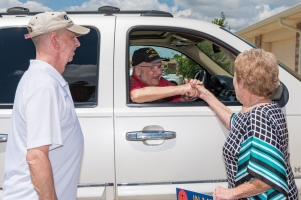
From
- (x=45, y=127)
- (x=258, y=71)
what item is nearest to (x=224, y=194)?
(x=258, y=71)

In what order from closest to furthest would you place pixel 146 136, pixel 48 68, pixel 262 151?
pixel 48 68
pixel 262 151
pixel 146 136

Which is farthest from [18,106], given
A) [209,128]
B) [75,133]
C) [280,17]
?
[280,17]

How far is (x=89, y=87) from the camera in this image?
2.72m

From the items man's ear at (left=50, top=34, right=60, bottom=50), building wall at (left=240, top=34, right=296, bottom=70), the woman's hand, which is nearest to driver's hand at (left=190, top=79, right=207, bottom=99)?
the woman's hand

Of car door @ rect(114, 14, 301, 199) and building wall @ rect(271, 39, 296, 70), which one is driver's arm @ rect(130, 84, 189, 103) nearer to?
car door @ rect(114, 14, 301, 199)

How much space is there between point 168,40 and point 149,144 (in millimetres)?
1691

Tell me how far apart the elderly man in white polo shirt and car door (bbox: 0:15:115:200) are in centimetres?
72

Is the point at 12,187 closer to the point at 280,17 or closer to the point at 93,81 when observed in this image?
the point at 93,81

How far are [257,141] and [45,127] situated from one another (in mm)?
927

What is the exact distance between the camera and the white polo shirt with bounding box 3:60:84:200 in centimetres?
157

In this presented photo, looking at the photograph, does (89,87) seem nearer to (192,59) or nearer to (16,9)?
(16,9)

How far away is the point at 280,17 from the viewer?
12219mm

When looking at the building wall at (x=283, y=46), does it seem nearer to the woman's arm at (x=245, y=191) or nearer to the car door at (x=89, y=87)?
the car door at (x=89, y=87)

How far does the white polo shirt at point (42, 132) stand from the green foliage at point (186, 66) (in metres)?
2.60
